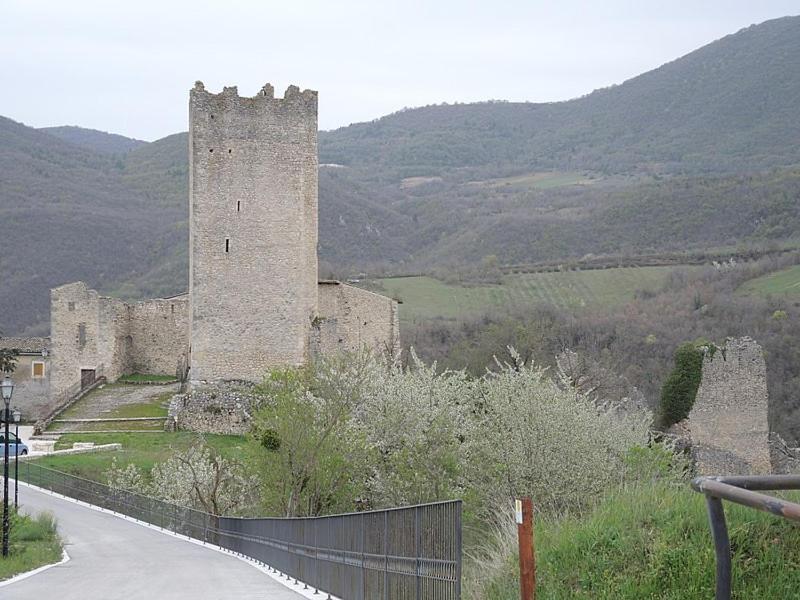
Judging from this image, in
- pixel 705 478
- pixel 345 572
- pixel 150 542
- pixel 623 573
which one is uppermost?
pixel 705 478

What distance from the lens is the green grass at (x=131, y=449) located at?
119ft

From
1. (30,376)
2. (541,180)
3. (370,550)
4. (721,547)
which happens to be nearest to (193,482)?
(30,376)

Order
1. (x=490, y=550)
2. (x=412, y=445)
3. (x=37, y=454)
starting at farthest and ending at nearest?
(x=37, y=454) → (x=412, y=445) → (x=490, y=550)

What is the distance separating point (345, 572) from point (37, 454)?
26737mm

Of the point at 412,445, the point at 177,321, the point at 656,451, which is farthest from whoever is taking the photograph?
the point at 177,321

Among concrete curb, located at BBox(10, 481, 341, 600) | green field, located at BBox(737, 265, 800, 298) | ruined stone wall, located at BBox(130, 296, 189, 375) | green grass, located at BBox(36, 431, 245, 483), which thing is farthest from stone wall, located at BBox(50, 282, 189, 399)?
green field, located at BBox(737, 265, 800, 298)

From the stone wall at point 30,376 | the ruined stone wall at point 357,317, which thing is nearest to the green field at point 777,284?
the ruined stone wall at point 357,317

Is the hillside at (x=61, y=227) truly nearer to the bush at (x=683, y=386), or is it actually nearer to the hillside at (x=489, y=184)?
the hillside at (x=489, y=184)

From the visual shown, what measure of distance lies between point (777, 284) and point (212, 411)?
151 ft

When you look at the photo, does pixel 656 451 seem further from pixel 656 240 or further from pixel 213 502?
pixel 656 240

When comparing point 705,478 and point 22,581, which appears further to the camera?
point 22,581

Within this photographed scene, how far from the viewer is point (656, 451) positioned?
19547 mm

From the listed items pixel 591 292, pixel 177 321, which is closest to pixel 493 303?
pixel 591 292

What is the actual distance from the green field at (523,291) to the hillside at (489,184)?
209 inches
